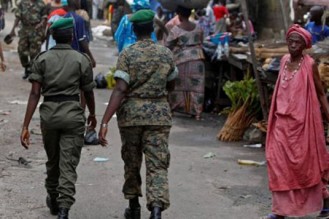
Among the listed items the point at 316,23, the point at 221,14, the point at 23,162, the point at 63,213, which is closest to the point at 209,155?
the point at 23,162

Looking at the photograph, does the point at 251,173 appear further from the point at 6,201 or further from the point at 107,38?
the point at 107,38

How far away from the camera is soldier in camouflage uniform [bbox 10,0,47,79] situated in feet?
49.7

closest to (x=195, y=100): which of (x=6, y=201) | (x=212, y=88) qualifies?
(x=212, y=88)

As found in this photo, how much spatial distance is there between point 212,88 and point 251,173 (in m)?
4.33

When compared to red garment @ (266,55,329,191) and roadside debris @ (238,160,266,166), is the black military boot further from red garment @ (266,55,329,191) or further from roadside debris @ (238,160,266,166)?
roadside debris @ (238,160,266,166)

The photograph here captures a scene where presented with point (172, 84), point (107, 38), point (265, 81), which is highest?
point (172, 84)

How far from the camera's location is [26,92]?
46.9 feet

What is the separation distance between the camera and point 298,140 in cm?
654

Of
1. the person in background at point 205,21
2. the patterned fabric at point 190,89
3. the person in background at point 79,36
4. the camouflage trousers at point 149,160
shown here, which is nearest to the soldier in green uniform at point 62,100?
the camouflage trousers at point 149,160

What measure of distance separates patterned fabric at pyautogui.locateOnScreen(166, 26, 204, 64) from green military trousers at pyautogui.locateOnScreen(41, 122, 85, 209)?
5601 mm

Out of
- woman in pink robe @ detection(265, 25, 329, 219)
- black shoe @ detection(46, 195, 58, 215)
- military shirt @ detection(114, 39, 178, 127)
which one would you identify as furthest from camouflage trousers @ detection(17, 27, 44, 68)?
woman in pink robe @ detection(265, 25, 329, 219)

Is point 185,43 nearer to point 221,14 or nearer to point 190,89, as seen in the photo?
point 190,89

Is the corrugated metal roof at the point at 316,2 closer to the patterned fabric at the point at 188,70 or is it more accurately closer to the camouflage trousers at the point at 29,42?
the patterned fabric at the point at 188,70

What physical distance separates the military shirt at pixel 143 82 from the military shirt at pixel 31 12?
359 inches
